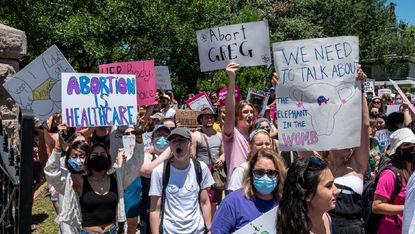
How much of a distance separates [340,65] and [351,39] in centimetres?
25

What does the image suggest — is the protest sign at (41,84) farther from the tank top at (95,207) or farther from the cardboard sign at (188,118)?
the cardboard sign at (188,118)

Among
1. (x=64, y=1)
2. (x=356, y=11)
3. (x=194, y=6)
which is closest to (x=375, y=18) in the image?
(x=356, y=11)

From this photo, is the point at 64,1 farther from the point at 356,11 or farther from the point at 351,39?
the point at 356,11

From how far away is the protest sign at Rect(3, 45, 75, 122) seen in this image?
482 centimetres

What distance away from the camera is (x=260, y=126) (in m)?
5.74

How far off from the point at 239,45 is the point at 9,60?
8.22ft

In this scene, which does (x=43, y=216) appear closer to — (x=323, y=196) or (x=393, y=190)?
(x=393, y=190)

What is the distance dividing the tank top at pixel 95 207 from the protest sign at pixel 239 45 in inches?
77.9

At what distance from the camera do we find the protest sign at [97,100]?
192 inches

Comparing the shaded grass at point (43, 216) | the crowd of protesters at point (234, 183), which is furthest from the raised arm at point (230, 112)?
the shaded grass at point (43, 216)

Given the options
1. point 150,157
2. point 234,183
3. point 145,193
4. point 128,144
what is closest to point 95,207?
point 150,157

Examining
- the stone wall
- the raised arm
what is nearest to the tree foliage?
the stone wall

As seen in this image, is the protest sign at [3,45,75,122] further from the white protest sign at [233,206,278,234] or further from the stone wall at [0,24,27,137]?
the white protest sign at [233,206,278,234]

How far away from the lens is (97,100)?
5.03 meters
